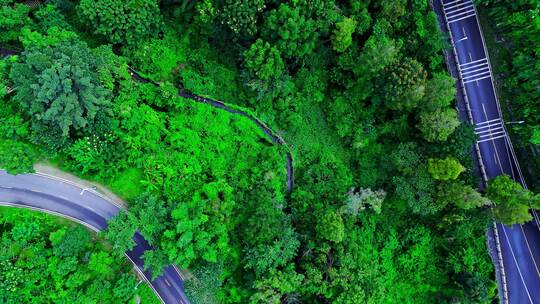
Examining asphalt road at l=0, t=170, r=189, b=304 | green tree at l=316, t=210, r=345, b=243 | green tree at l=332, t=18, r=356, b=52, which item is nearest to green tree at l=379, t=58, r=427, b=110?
green tree at l=332, t=18, r=356, b=52

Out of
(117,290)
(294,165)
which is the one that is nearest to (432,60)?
(294,165)

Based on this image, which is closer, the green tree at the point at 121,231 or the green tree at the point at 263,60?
the green tree at the point at 121,231

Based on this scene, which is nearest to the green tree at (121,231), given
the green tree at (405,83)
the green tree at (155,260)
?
the green tree at (155,260)

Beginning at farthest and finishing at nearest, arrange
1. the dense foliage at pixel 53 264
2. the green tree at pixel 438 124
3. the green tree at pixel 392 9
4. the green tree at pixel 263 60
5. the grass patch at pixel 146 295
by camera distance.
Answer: the green tree at pixel 392 9 → the green tree at pixel 263 60 → the green tree at pixel 438 124 → the grass patch at pixel 146 295 → the dense foliage at pixel 53 264

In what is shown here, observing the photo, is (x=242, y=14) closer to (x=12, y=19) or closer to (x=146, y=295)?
(x=12, y=19)

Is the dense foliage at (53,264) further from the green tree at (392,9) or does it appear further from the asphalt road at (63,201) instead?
the green tree at (392,9)

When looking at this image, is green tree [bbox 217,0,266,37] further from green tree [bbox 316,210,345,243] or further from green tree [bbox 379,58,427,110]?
green tree [bbox 316,210,345,243]
